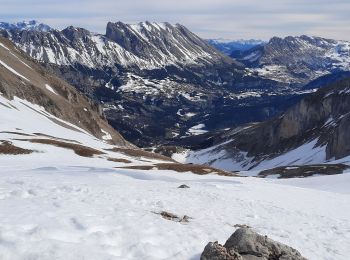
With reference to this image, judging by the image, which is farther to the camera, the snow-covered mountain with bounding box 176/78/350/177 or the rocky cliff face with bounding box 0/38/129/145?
the snow-covered mountain with bounding box 176/78/350/177

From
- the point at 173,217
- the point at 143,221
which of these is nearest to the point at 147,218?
the point at 143,221

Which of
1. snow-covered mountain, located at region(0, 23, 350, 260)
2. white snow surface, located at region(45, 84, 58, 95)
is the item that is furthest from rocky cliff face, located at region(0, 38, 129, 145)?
snow-covered mountain, located at region(0, 23, 350, 260)

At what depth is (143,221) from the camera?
21375mm

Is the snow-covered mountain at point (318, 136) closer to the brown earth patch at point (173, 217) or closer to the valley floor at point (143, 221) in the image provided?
the valley floor at point (143, 221)

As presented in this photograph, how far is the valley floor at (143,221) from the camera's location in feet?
55.3

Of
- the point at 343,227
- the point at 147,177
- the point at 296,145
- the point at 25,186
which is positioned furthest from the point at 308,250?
the point at 296,145

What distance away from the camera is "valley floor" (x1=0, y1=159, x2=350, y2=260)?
1684cm

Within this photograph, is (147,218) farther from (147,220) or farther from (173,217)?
(173,217)

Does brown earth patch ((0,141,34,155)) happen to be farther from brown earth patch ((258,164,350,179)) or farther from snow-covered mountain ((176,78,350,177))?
snow-covered mountain ((176,78,350,177))

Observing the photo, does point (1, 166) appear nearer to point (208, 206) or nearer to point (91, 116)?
point (208, 206)

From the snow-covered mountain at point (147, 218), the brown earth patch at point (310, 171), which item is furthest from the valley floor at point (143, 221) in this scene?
the brown earth patch at point (310, 171)

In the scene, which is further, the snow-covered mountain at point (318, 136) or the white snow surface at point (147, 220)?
the snow-covered mountain at point (318, 136)

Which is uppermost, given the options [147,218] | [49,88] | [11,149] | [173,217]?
[49,88]

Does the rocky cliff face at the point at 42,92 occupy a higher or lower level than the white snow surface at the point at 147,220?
higher
